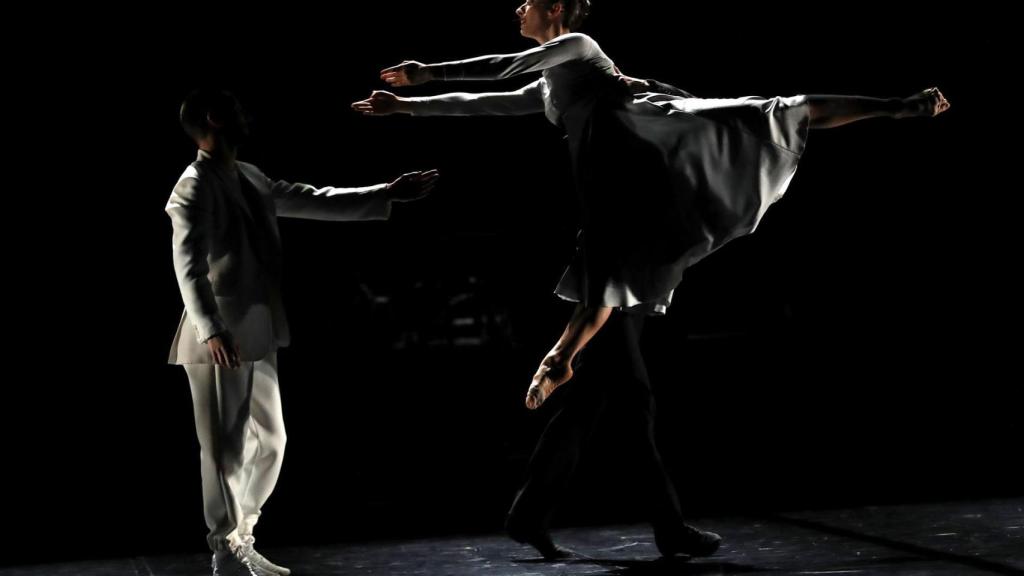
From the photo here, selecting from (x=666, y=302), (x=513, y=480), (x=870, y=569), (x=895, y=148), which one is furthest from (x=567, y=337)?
(x=895, y=148)

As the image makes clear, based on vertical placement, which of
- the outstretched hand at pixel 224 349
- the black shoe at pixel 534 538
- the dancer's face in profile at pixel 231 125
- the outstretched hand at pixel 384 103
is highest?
the outstretched hand at pixel 384 103

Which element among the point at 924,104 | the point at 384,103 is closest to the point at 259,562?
the point at 384,103

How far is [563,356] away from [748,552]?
89 cm

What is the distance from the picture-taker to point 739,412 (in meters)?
6.50

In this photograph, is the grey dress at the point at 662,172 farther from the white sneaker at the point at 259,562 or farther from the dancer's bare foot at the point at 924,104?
the white sneaker at the point at 259,562

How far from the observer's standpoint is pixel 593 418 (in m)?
3.31

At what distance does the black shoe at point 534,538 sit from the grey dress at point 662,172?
0.70 metres

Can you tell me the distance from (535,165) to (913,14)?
7.35 ft

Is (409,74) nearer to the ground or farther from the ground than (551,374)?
farther from the ground

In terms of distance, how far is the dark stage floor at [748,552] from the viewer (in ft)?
9.94

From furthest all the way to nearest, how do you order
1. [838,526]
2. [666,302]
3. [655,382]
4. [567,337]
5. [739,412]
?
1. [655,382]
2. [739,412]
3. [838,526]
4. [666,302]
5. [567,337]

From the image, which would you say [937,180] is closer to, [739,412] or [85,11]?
[739,412]

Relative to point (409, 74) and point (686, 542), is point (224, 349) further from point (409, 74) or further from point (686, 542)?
point (686, 542)

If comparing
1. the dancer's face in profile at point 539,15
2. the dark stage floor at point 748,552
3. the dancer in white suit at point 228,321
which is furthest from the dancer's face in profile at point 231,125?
the dark stage floor at point 748,552
